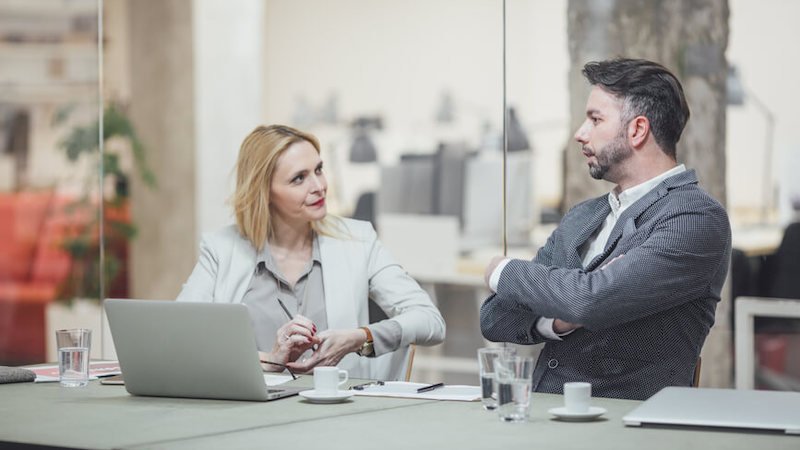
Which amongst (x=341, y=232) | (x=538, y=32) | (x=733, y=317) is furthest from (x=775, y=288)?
(x=341, y=232)

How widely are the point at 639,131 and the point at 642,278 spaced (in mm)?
459

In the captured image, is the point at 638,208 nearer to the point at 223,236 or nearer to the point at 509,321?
the point at 509,321

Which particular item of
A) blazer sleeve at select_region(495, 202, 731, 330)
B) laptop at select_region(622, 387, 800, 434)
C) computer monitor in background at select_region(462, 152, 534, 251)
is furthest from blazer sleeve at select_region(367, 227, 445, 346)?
laptop at select_region(622, 387, 800, 434)

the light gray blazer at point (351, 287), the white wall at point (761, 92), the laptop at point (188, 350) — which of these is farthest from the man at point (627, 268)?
the white wall at point (761, 92)

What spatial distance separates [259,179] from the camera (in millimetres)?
3594

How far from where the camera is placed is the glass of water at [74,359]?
284 centimetres

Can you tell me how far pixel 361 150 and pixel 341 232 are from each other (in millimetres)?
1763

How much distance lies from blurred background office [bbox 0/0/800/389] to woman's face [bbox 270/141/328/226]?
702mm

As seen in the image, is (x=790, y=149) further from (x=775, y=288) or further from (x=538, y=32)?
(x=538, y=32)

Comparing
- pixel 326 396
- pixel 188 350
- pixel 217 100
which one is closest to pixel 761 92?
pixel 326 396

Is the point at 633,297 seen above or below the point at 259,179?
below

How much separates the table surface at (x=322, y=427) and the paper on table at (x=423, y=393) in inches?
1.7

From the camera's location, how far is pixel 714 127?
4137 millimetres

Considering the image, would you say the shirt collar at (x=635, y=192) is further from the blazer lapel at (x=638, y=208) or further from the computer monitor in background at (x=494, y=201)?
the computer monitor in background at (x=494, y=201)
